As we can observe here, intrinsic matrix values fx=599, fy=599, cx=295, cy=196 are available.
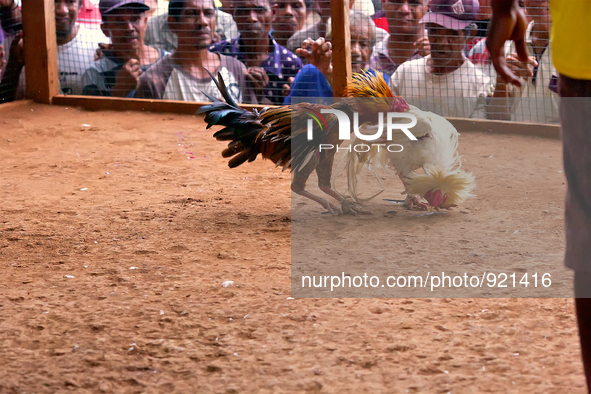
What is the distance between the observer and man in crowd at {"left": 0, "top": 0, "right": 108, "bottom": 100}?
6.68 meters

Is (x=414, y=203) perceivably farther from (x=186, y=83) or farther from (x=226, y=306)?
(x=186, y=83)

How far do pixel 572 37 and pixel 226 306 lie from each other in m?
1.54

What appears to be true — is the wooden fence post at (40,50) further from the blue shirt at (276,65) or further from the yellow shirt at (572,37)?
the yellow shirt at (572,37)

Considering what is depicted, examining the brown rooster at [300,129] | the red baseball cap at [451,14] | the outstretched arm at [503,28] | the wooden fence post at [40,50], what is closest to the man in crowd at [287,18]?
the red baseball cap at [451,14]

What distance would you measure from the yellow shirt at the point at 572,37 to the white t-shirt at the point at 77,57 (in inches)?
242

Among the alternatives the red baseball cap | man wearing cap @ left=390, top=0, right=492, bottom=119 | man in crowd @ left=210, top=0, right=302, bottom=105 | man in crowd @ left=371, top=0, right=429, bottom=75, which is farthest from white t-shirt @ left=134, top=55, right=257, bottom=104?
the red baseball cap

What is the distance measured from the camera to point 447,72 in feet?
18.7

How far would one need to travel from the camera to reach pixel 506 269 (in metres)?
2.66

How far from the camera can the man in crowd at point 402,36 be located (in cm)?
594

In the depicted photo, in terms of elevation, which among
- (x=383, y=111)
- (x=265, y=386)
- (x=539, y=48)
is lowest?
(x=265, y=386)

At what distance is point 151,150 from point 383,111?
7.79ft

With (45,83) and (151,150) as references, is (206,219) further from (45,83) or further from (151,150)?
(45,83)

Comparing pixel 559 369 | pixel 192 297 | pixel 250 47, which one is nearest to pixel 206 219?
pixel 192 297
